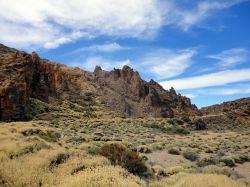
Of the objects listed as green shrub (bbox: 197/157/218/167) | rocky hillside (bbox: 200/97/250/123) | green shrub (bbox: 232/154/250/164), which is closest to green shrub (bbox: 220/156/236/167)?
green shrub (bbox: 197/157/218/167)

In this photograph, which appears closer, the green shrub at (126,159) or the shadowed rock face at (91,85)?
the green shrub at (126,159)

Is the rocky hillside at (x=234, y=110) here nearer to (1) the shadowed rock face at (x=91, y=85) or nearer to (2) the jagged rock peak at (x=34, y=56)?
(1) the shadowed rock face at (x=91, y=85)

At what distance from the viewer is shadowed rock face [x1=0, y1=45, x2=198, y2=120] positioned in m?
56.8

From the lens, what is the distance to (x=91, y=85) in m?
84.9

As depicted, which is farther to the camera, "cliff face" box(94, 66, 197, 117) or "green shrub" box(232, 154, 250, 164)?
"cliff face" box(94, 66, 197, 117)

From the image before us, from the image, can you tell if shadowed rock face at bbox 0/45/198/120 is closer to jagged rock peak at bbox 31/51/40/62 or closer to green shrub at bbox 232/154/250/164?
jagged rock peak at bbox 31/51/40/62

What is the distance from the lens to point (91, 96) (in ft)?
261

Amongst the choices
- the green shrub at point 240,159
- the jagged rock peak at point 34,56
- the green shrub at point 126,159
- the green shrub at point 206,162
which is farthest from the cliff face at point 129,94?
the green shrub at point 126,159

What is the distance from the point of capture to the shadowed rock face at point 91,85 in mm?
56844

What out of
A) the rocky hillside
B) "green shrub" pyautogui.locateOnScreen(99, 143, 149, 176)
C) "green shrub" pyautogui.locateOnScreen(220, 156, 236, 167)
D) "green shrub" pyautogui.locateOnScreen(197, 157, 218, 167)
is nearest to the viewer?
"green shrub" pyautogui.locateOnScreen(99, 143, 149, 176)

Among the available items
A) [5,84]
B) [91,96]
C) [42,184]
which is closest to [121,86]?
[91,96]

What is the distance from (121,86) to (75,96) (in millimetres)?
11035

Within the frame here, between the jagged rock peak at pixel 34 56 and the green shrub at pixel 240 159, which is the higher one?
the jagged rock peak at pixel 34 56

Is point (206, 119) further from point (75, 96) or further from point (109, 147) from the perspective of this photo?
point (109, 147)
